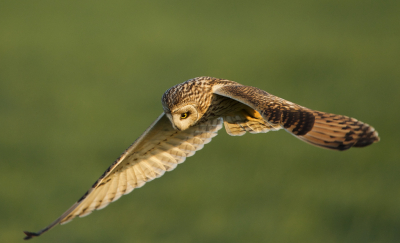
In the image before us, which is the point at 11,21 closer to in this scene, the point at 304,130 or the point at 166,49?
the point at 166,49

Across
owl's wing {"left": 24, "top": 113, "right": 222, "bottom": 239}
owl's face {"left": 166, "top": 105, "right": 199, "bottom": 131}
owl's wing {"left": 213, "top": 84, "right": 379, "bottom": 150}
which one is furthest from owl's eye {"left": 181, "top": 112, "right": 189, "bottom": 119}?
owl's wing {"left": 213, "top": 84, "right": 379, "bottom": 150}

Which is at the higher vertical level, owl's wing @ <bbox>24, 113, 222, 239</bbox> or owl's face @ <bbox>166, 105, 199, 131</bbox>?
owl's face @ <bbox>166, 105, 199, 131</bbox>

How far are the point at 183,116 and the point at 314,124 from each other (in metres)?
1.23

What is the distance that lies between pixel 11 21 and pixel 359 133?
14.4m

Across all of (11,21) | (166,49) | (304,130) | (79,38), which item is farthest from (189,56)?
(304,130)

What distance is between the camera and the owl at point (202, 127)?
11.0 ft

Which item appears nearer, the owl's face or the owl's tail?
the owl's tail

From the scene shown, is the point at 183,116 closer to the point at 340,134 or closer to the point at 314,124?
the point at 314,124

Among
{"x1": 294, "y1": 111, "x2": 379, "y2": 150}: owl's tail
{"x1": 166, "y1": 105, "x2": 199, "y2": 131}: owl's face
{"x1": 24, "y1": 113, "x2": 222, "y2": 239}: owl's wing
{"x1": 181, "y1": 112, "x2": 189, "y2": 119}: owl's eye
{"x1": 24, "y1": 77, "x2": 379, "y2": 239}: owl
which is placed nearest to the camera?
{"x1": 294, "y1": 111, "x2": 379, "y2": 150}: owl's tail

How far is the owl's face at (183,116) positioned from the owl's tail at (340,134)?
1150 millimetres

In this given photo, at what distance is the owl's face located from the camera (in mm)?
4203

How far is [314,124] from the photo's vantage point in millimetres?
3467

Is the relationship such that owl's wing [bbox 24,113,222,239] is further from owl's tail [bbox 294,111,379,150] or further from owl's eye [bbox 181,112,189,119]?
owl's tail [bbox 294,111,379,150]

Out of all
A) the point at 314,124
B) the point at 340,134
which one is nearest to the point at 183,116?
the point at 314,124
